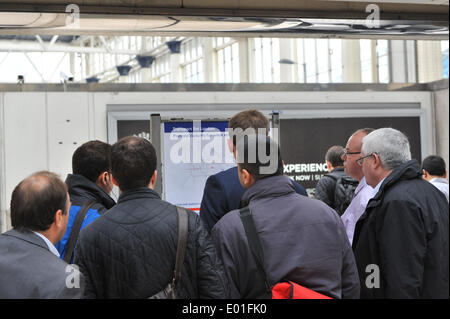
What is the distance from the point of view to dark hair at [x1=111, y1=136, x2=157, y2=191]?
242cm

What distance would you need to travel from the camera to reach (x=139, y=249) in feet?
7.43

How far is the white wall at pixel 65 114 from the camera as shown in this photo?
243 inches

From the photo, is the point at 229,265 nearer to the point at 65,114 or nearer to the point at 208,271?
the point at 208,271

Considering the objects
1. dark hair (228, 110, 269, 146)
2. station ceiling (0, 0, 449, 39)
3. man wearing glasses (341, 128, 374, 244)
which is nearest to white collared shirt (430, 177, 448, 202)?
station ceiling (0, 0, 449, 39)

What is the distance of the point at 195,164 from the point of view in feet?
15.1

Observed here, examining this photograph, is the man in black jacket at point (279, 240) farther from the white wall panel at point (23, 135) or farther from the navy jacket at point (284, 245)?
the white wall panel at point (23, 135)

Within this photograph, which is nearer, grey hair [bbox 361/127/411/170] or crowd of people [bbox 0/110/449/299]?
crowd of people [bbox 0/110/449/299]

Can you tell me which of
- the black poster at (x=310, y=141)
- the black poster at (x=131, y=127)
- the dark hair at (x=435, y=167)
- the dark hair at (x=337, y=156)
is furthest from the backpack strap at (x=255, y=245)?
the black poster at (x=310, y=141)

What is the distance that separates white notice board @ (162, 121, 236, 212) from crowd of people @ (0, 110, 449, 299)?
2.01 metres

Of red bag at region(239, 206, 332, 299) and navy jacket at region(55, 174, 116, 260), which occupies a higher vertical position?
navy jacket at region(55, 174, 116, 260)

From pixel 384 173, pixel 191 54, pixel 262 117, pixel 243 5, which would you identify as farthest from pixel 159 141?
pixel 191 54

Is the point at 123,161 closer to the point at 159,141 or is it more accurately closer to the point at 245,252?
the point at 245,252

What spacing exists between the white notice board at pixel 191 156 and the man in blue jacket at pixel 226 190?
60.3 inches

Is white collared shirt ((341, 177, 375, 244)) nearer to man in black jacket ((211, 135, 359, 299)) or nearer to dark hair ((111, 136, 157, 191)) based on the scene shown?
man in black jacket ((211, 135, 359, 299))
